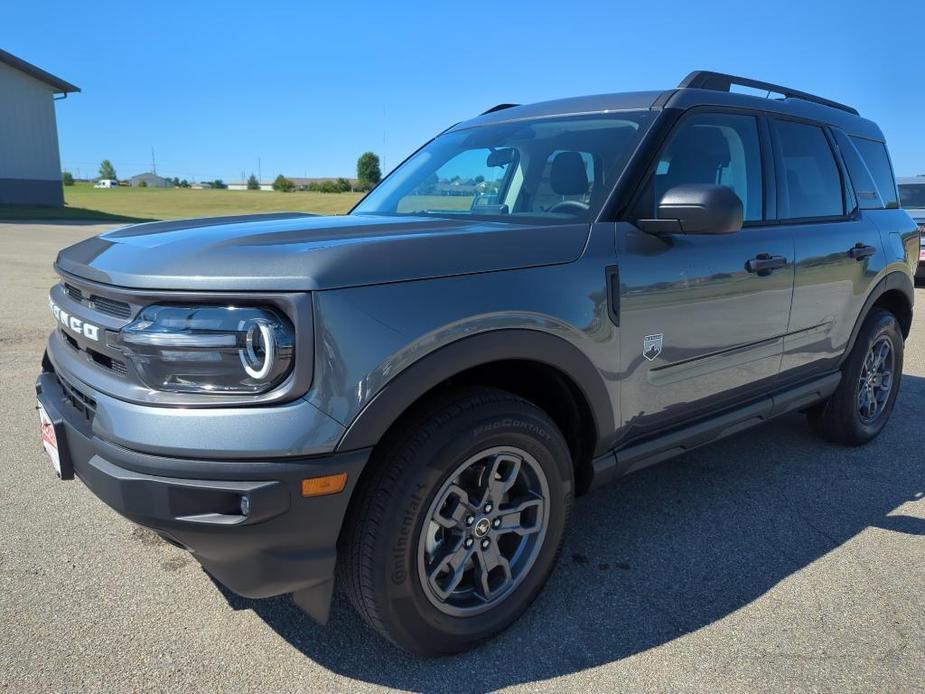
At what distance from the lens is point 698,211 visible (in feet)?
8.23

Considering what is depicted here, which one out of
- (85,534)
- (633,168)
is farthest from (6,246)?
(633,168)

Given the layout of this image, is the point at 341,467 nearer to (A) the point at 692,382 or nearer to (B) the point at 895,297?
(A) the point at 692,382

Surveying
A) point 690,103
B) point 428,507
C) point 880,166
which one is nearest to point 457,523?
point 428,507

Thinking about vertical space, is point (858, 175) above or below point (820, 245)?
above

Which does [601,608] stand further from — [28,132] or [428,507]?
[28,132]

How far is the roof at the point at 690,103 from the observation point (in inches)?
120

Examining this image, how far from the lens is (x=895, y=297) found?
14.5 ft

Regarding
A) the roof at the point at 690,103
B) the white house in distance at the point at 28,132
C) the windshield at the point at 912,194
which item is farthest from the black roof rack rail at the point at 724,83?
the white house in distance at the point at 28,132

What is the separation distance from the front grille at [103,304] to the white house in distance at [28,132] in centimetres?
3655

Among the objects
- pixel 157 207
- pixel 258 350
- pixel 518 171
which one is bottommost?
pixel 157 207


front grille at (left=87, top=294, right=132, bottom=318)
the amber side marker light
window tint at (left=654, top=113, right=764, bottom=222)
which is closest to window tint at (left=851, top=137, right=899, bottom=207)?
window tint at (left=654, top=113, right=764, bottom=222)

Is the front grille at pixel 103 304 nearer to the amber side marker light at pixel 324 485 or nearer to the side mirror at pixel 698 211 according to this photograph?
the amber side marker light at pixel 324 485

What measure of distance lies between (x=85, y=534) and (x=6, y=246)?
1623cm

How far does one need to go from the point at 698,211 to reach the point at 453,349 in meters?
1.07
